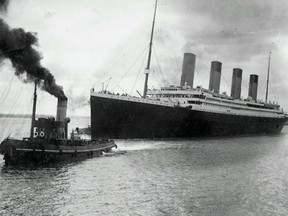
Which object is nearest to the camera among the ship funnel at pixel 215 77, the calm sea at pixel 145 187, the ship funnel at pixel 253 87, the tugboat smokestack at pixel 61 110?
the calm sea at pixel 145 187

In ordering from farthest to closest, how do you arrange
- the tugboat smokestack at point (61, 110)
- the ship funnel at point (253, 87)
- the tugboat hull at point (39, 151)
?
the ship funnel at point (253, 87), the tugboat smokestack at point (61, 110), the tugboat hull at point (39, 151)

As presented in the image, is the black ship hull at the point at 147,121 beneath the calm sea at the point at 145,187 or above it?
above

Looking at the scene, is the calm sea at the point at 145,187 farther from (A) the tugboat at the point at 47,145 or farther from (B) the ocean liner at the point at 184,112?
(B) the ocean liner at the point at 184,112

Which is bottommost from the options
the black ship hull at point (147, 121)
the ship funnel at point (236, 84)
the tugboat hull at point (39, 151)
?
the tugboat hull at point (39, 151)

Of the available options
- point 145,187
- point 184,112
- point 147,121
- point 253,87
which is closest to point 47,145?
point 145,187

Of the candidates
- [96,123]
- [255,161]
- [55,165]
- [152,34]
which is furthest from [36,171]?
[152,34]

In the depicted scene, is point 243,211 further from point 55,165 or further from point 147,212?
point 55,165

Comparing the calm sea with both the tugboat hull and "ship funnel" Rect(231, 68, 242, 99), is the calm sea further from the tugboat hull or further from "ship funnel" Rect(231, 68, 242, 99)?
"ship funnel" Rect(231, 68, 242, 99)

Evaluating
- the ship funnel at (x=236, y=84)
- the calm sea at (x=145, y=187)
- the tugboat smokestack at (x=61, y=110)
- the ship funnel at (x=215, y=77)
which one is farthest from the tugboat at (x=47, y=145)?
the ship funnel at (x=236, y=84)
